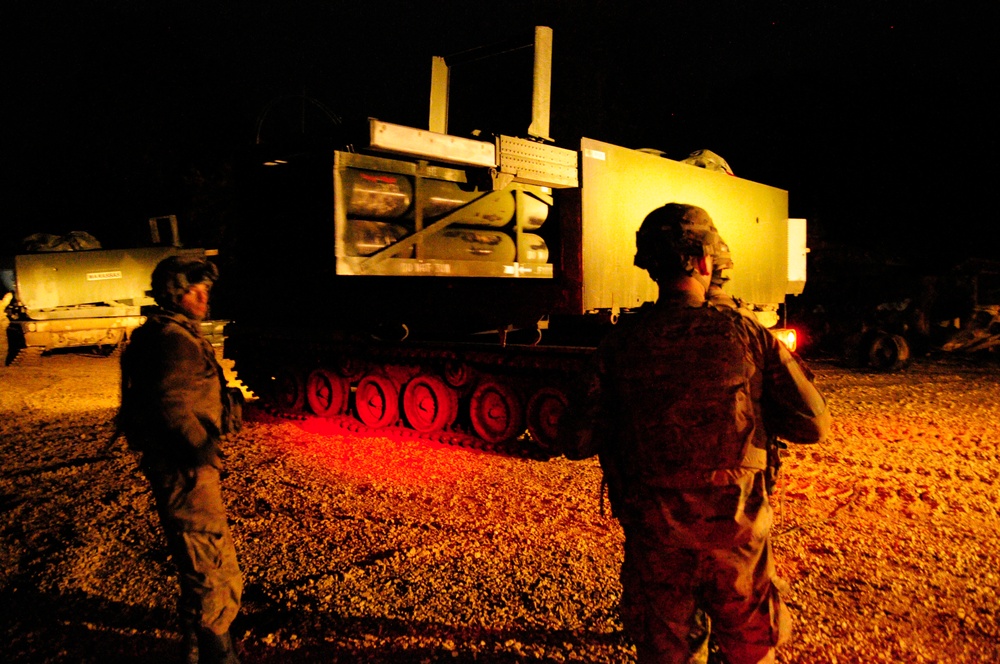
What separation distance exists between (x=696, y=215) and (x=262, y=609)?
303 centimetres

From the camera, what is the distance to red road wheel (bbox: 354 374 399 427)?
8352 millimetres

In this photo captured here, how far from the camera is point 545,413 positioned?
7250 mm

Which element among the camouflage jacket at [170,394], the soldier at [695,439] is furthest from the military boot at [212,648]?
the soldier at [695,439]

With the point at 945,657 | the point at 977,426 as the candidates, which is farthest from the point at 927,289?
the point at 945,657

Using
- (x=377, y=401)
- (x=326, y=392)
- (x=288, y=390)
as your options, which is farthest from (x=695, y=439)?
(x=288, y=390)

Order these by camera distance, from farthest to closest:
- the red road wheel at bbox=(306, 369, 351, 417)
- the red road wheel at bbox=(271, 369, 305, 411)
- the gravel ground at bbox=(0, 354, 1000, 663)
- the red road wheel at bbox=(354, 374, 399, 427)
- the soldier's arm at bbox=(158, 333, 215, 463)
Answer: the red road wheel at bbox=(271, 369, 305, 411) < the red road wheel at bbox=(306, 369, 351, 417) < the red road wheel at bbox=(354, 374, 399, 427) < the gravel ground at bbox=(0, 354, 1000, 663) < the soldier's arm at bbox=(158, 333, 215, 463)

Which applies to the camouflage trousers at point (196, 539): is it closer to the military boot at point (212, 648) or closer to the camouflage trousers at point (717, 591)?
the military boot at point (212, 648)

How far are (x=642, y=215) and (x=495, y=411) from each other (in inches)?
102

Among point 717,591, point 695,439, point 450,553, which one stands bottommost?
point 450,553

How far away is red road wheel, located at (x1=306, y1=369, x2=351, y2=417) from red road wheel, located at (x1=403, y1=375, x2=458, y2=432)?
3.25ft

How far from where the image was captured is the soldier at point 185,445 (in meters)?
3.05

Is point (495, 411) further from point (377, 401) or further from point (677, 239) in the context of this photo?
point (677, 239)

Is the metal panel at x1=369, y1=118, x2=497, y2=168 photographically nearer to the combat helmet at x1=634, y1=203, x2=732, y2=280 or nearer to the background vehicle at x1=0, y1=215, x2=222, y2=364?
the combat helmet at x1=634, y1=203, x2=732, y2=280

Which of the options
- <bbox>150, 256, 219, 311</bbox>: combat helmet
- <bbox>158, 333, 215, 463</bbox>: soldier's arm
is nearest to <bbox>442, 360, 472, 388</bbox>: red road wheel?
<bbox>150, 256, 219, 311</bbox>: combat helmet
